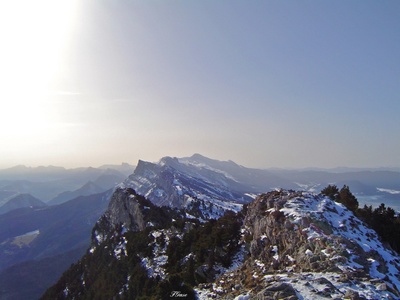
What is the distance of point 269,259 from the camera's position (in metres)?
36.8

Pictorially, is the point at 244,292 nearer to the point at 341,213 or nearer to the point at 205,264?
the point at 205,264

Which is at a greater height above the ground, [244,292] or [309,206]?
[309,206]

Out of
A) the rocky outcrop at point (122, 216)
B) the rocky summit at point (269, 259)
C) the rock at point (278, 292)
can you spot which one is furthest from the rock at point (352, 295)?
the rocky outcrop at point (122, 216)

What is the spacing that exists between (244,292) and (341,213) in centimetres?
2394

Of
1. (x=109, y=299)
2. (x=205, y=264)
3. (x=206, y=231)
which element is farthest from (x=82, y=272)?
(x=205, y=264)

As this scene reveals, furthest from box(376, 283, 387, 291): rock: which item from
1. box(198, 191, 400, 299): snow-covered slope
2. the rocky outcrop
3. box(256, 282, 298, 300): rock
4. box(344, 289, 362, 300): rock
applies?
the rocky outcrop

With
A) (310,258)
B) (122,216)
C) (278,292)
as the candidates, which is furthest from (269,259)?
(122,216)

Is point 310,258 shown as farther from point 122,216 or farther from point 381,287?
point 122,216

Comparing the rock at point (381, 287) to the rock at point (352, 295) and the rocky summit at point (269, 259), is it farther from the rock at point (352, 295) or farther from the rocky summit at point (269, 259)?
the rock at point (352, 295)

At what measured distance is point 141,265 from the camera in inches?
2672

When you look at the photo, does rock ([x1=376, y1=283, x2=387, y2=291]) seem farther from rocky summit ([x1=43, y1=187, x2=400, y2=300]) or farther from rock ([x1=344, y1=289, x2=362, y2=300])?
rock ([x1=344, y1=289, x2=362, y2=300])

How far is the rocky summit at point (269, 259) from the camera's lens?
24.7 metres

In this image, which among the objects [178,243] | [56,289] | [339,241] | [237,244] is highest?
[339,241]

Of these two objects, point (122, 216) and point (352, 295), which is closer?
point (352, 295)
